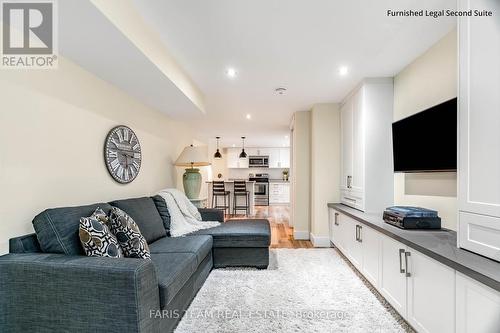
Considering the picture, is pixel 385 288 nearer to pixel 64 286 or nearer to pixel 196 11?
pixel 64 286

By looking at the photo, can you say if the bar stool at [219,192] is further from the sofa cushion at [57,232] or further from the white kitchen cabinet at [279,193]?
the sofa cushion at [57,232]

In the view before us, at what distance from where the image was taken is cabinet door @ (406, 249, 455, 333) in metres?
1.52

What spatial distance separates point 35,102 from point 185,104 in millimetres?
1869

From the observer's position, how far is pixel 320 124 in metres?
4.36

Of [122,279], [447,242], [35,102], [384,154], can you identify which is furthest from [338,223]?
[35,102]

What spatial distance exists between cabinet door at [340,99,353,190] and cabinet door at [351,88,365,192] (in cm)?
13

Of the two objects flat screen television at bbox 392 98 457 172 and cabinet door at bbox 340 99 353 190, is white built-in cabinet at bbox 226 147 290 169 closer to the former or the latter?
cabinet door at bbox 340 99 353 190

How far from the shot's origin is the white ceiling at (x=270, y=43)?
73.7 inches

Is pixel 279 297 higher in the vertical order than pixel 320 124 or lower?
lower

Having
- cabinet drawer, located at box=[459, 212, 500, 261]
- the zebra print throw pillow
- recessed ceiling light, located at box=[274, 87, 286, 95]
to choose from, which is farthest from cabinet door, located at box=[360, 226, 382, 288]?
the zebra print throw pillow

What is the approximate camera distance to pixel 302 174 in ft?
16.0

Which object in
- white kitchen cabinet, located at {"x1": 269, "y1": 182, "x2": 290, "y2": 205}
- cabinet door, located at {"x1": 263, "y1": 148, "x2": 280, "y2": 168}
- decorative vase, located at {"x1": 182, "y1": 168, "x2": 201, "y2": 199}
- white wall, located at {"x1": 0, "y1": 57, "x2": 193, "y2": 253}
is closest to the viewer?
white wall, located at {"x1": 0, "y1": 57, "x2": 193, "y2": 253}

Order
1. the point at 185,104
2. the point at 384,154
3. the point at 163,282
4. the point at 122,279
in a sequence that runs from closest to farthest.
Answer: the point at 122,279 < the point at 163,282 < the point at 384,154 < the point at 185,104

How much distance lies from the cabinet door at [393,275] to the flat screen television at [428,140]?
0.75 m
